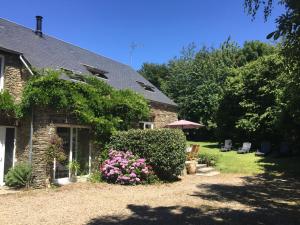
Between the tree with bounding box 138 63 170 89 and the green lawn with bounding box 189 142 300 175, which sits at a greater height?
the tree with bounding box 138 63 170 89

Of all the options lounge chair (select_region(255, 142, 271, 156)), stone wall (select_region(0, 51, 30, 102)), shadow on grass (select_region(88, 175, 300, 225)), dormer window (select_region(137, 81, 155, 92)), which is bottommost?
shadow on grass (select_region(88, 175, 300, 225))

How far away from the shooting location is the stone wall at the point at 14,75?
13.8m

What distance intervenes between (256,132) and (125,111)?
12.7 meters

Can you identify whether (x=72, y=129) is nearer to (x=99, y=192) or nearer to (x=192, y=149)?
(x=99, y=192)

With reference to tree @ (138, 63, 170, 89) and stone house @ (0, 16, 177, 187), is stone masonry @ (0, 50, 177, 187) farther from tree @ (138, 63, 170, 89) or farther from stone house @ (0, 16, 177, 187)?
tree @ (138, 63, 170, 89)

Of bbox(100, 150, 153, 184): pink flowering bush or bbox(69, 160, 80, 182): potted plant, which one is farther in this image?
bbox(69, 160, 80, 182): potted plant

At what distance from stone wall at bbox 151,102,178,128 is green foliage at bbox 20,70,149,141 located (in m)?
3.54

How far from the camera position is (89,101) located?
1472 centimetres

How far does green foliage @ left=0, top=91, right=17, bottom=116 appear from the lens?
43.2 feet

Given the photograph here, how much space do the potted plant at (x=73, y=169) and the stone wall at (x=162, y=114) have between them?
7858 mm

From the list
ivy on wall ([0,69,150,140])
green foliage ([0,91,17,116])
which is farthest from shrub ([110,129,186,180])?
green foliage ([0,91,17,116])

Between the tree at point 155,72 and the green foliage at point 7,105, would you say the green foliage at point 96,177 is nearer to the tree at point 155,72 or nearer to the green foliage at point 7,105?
the green foliage at point 7,105

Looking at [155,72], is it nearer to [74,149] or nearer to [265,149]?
[265,149]

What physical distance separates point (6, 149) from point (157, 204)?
6.84m
